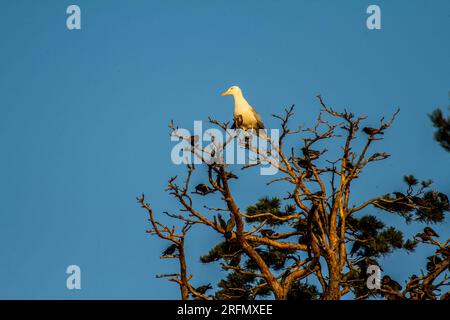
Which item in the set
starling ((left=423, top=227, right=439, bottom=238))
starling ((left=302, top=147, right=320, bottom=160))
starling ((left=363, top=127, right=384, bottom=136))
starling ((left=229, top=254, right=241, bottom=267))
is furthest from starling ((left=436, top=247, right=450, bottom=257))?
starling ((left=229, top=254, right=241, bottom=267))

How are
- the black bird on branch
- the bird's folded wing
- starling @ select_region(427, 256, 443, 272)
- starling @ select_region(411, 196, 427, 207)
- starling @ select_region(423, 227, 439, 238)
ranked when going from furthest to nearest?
the bird's folded wing → starling @ select_region(411, 196, 427, 207) → starling @ select_region(423, 227, 439, 238) → starling @ select_region(427, 256, 443, 272) → the black bird on branch

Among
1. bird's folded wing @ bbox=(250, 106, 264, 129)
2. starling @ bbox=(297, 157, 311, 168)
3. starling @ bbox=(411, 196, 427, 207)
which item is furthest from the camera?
bird's folded wing @ bbox=(250, 106, 264, 129)

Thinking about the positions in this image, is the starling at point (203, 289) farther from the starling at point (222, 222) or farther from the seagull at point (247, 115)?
the seagull at point (247, 115)

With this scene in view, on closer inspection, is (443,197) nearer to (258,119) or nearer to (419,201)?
(419,201)

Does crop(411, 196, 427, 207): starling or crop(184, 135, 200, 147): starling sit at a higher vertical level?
crop(184, 135, 200, 147): starling

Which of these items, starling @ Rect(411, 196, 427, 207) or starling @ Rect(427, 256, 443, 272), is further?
starling @ Rect(411, 196, 427, 207)

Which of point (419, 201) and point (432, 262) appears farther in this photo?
point (419, 201)

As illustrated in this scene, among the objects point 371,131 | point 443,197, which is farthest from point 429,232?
point 371,131

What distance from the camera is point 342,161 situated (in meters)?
12.7

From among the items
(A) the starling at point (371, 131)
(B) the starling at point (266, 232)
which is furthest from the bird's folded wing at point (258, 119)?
(B) the starling at point (266, 232)

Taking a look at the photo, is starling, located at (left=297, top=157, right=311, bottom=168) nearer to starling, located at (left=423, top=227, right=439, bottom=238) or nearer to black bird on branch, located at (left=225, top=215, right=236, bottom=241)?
black bird on branch, located at (left=225, top=215, right=236, bottom=241)

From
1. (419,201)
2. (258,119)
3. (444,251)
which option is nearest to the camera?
(444,251)

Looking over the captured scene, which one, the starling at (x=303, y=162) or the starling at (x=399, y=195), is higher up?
the starling at (x=303, y=162)
